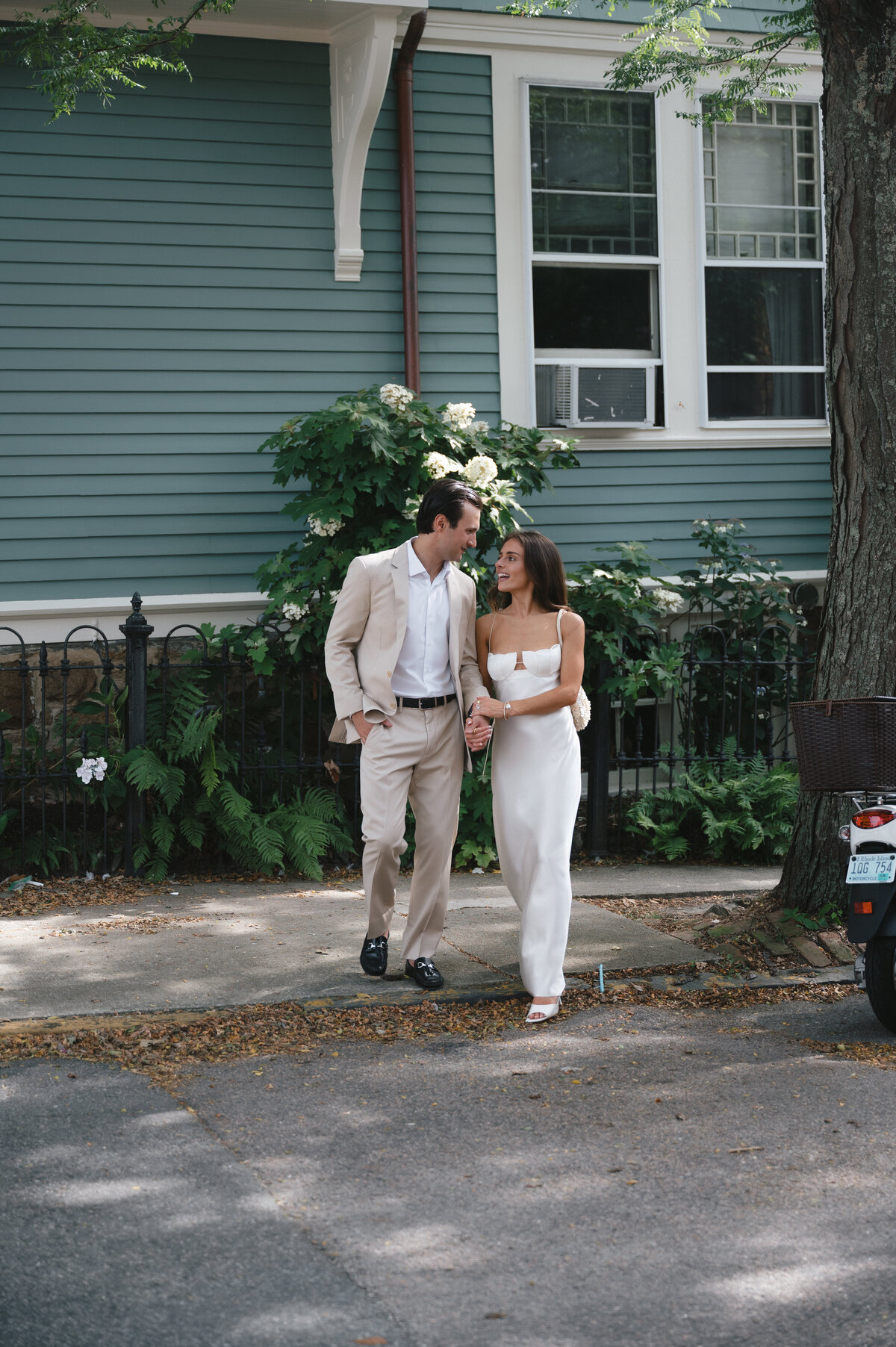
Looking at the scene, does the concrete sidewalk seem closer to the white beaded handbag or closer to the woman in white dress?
the woman in white dress

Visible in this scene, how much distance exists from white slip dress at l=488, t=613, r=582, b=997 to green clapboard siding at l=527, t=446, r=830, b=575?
4120 mm

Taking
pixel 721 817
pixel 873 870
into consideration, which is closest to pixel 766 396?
pixel 721 817

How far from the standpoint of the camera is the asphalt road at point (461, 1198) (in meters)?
3.09

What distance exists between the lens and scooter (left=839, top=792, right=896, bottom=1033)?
507 centimetres

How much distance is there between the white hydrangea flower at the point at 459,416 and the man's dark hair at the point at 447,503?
2609 mm

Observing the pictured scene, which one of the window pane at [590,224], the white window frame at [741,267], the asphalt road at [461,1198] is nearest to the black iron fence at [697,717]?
the white window frame at [741,267]

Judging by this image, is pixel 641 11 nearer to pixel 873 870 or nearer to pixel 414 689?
pixel 414 689

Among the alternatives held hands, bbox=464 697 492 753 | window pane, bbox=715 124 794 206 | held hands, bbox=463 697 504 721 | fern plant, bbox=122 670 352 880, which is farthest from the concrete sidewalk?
window pane, bbox=715 124 794 206

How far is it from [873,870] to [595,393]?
5.54 meters

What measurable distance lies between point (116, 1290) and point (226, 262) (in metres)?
7.09

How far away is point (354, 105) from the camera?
8.79 meters

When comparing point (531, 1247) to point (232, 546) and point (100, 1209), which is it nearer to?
point (100, 1209)

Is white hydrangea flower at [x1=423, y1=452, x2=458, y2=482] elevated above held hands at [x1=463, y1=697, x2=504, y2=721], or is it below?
above

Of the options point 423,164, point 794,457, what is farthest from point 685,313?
point 423,164
